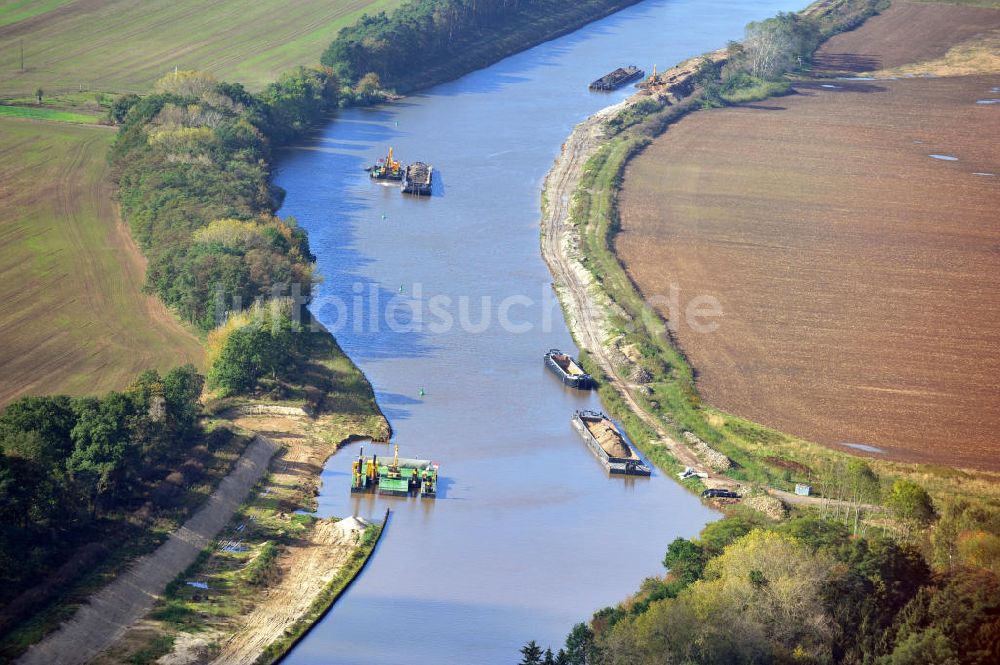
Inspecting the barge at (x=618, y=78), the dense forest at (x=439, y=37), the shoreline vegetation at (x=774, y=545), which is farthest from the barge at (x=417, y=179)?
the barge at (x=618, y=78)

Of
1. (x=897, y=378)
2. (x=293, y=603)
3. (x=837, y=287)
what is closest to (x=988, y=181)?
(x=837, y=287)

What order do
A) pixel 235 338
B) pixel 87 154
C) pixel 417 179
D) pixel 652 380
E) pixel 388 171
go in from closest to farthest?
pixel 235 338 → pixel 652 380 → pixel 87 154 → pixel 417 179 → pixel 388 171

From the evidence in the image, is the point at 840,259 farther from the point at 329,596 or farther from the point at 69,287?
the point at 329,596

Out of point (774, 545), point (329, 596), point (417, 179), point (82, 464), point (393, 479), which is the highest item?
point (417, 179)

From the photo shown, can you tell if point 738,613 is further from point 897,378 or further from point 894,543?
point 897,378

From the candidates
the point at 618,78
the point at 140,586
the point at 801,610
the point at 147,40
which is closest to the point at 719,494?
the point at 801,610

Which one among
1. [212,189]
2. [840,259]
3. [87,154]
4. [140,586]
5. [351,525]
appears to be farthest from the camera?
[87,154]

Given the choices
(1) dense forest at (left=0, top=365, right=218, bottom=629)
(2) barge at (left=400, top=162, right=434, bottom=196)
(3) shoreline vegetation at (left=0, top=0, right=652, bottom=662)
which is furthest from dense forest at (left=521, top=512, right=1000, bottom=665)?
(2) barge at (left=400, top=162, right=434, bottom=196)
